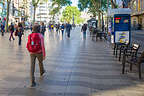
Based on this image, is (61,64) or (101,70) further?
(61,64)

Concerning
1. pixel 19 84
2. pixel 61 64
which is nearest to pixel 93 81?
pixel 19 84

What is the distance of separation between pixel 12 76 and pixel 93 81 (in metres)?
2.49

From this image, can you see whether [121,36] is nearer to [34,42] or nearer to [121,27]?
[121,27]

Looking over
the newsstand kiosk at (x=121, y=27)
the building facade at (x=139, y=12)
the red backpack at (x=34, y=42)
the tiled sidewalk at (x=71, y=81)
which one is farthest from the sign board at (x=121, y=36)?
the building facade at (x=139, y=12)

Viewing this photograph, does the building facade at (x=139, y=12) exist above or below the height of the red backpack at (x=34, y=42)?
above

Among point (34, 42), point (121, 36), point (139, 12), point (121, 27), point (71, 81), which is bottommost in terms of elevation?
point (71, 81)

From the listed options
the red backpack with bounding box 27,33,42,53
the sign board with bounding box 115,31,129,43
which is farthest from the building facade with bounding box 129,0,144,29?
the red backpack with bounding box 27,33,42,53

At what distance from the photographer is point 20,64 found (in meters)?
10.3

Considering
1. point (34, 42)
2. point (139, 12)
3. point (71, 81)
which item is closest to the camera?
point (34, 42)

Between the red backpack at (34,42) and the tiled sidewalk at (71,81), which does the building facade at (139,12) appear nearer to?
the tiled sidewalk at (71,81)

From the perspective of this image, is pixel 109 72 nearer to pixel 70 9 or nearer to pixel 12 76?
pixel 12 76

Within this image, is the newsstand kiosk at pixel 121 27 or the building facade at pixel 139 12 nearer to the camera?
the newsstand kiosk at pixel 121 27

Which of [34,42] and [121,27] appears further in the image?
[121,27]

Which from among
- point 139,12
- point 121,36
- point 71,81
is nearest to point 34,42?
point 71,81
